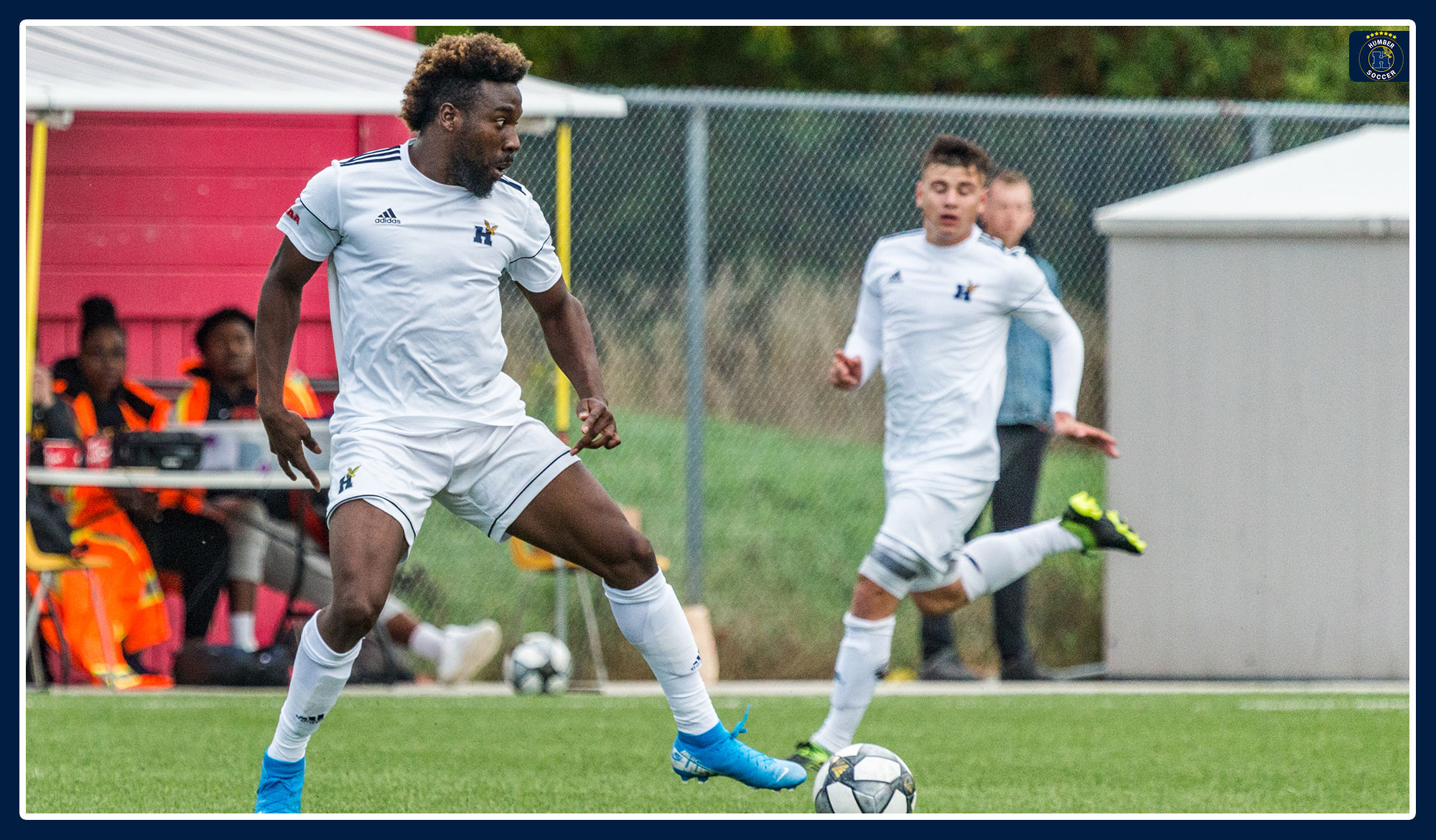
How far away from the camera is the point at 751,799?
5484 millimetres

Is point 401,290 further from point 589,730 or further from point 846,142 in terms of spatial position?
point 846,142

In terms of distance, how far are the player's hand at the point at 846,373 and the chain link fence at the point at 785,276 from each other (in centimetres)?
342

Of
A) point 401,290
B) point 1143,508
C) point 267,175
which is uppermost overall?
point 267,175

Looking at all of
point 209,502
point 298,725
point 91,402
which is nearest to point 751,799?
point 298,725

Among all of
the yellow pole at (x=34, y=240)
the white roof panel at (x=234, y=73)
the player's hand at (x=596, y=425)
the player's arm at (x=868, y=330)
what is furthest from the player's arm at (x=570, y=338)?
the yellow pole at (x=34, y=240)

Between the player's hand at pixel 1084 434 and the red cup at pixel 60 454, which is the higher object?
the player's hand at pixel 1084 434

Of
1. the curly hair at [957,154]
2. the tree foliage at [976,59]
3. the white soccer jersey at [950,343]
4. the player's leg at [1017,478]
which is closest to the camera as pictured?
the curly hair at [957,154]

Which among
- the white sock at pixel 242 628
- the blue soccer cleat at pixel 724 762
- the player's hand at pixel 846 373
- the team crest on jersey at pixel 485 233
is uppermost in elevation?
the team crest on jersey at pixel 485 233

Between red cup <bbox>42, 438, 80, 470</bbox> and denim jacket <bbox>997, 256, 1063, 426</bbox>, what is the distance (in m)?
4.03

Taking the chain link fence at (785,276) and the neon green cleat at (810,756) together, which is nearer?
the neon green cleat at (810,756)

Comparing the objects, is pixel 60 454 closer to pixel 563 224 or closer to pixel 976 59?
pixel 563 224

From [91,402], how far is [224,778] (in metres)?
3.61

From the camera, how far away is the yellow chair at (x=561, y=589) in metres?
8.83

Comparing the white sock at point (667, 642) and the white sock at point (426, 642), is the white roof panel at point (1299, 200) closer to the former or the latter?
the white sock at point (426, 642)
